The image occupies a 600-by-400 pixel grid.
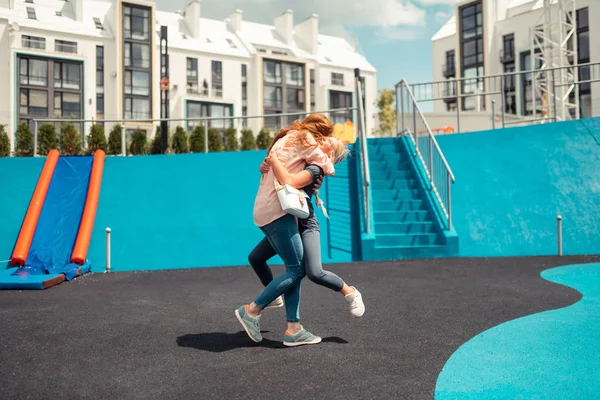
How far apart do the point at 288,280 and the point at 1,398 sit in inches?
74.8

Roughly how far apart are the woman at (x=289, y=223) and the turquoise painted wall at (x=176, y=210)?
18.8ft

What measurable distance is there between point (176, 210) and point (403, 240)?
442 cm

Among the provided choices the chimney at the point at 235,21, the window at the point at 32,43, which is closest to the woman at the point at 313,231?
the window at the point at 32,43

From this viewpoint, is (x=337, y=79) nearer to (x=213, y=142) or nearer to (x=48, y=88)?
(x=48, y=88)

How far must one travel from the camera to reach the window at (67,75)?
43.1m

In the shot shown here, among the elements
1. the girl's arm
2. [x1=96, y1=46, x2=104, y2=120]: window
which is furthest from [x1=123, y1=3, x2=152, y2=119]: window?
the girl's arm

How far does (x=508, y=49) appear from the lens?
4647 centimetres

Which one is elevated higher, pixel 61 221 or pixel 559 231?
pixel 61 221

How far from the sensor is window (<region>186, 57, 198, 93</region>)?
4803cm

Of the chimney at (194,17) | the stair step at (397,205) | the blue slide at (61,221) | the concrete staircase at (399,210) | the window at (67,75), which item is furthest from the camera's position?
the chimney at (194,17)

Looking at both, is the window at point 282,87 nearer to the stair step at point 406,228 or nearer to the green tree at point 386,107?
the green tree at point 386,107

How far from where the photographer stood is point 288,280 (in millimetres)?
3879

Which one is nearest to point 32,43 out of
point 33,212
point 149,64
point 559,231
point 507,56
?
point 149,64

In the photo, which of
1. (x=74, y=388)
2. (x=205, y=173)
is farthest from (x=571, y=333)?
(x=205, y=173)
